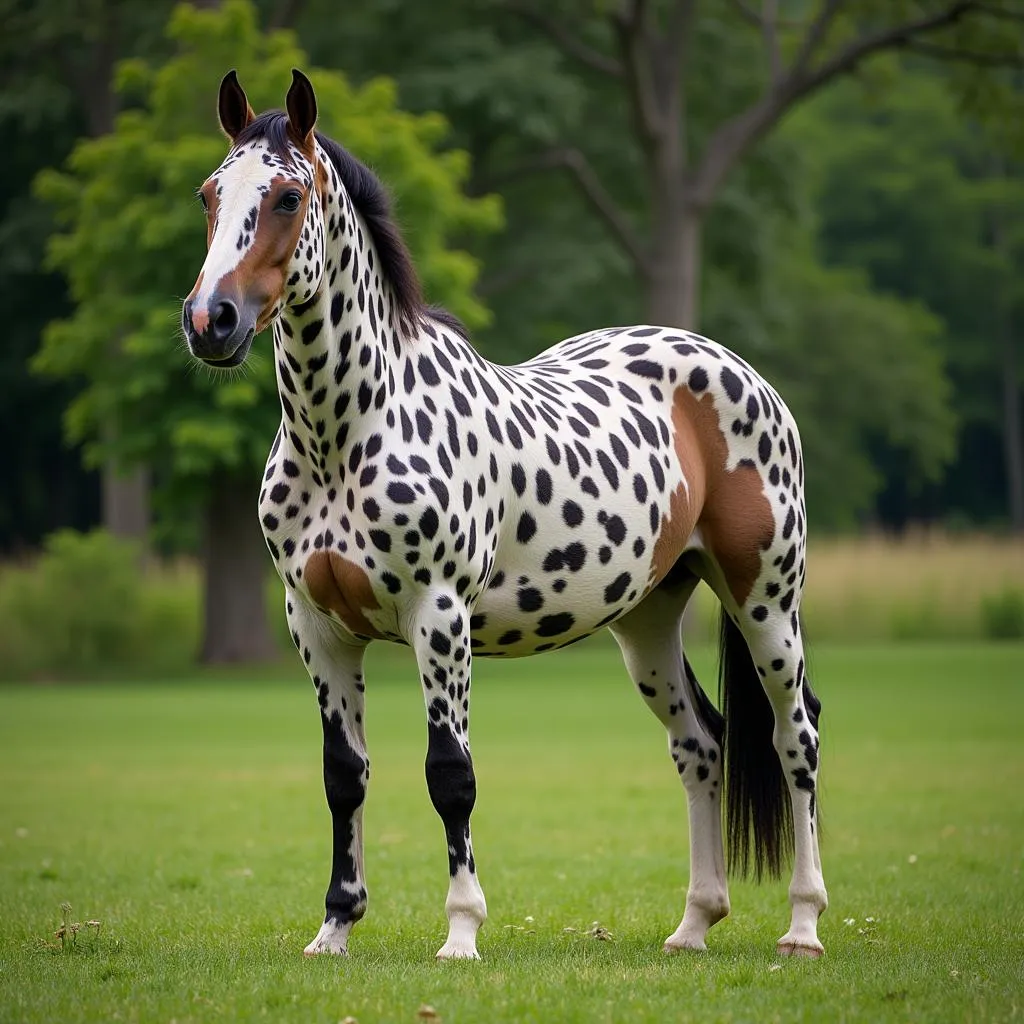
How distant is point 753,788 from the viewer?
6805mm

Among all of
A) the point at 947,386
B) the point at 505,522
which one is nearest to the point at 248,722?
the point at 505,522

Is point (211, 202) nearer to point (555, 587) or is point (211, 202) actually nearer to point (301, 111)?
point (301, 111)

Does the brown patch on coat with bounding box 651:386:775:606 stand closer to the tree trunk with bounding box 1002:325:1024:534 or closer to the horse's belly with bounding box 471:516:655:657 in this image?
the horse's belly with bounding box 471:516:655:657

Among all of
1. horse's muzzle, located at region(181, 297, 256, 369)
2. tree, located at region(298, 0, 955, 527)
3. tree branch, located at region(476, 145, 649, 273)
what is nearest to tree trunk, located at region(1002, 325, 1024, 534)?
tree, located at region(298, 0, 955, 527)

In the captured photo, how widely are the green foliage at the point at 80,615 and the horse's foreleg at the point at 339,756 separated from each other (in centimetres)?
2059

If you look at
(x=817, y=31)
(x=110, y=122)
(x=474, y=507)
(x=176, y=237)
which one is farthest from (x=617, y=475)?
(x=110, y=122)

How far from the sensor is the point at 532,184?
37219mm

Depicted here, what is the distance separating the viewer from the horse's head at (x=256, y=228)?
5242 mm

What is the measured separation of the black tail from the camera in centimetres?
678

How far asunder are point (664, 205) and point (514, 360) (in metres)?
5.20

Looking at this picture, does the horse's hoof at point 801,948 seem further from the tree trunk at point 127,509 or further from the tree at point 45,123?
the tree trunk at point 127,509

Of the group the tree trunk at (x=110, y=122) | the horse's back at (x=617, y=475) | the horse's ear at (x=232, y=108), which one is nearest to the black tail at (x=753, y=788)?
the horse's back at (x=617, y=475)

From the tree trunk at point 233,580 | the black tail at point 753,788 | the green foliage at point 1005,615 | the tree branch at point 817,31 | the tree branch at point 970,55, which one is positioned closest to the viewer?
the black tail at point 753,788

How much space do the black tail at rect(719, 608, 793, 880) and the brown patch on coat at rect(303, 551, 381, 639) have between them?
6.14 feet
